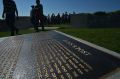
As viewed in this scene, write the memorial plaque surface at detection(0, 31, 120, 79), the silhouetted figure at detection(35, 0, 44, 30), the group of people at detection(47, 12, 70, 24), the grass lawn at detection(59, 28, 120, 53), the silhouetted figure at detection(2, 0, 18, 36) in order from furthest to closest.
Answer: the group of people at detection(47, 12, 70, 24) < the silhouetted figure at detection(35, 0, 44, 30) < the silhouetted figure at detection(2, 0, 18, 36) < the grass lawn at detection(59, 28, 120, 53) < the memorial plaque surface at detection(0, 31, 120, 79)

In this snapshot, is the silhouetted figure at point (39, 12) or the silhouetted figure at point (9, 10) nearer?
the silhouetted figure at point (9, 10)

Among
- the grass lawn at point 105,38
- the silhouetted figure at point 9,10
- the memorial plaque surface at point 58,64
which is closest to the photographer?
the memorial plaque surface at point 58,64

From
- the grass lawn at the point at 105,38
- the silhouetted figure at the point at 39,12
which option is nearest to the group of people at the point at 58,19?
the silhouetted figure at the point at 39,12

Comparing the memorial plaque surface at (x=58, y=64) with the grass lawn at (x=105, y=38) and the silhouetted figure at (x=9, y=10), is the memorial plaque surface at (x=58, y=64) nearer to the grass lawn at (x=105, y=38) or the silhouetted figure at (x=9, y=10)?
the grass lawn at (x=105, y=38)

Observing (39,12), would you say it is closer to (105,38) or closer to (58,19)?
(105,38)

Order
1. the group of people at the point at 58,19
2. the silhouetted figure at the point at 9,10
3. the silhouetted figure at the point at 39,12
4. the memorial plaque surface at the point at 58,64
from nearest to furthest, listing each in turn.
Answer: the memorial plaque surface at the point at 58,64 → the silhouetted figure at the point at 9,10 → the silhouetted figure at the point at 39,12 → the group of people at the point at 58,19

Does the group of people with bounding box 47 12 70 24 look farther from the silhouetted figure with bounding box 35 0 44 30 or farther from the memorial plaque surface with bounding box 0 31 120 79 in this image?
the memorial plaque surface with bounding box 0 31 120 79

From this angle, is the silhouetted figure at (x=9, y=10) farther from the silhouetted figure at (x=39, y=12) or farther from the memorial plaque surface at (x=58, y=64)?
the memorial plaque surface at (x=58, y=64)

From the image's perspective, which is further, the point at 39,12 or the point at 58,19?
the point at 58,19

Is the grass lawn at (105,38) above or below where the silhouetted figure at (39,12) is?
below

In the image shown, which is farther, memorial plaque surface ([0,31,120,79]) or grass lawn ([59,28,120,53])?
grass lawn ([59,28,120,53])

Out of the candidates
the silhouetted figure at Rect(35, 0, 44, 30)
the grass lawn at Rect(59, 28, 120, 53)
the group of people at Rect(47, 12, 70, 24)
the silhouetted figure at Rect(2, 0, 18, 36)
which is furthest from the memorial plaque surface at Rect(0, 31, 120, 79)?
the group of people at Rect(47, 12, 70, 24)

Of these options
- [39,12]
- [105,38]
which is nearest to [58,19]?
[39,12]

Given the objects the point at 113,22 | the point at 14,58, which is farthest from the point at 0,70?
the point at 113,22
